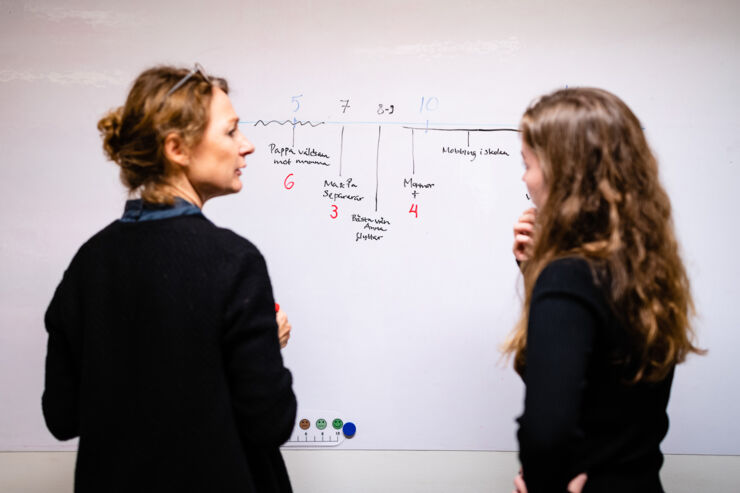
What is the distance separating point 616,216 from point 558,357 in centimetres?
23

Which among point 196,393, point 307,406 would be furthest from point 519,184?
point 196,393

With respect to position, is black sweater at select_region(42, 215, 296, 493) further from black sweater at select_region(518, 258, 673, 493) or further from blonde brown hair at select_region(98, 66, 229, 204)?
black sweater at select_region(518, 258, 673, 493)

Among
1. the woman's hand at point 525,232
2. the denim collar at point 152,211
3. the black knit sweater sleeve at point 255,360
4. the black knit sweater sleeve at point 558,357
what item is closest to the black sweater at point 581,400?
the black knit sweater sleeve at point 558,357

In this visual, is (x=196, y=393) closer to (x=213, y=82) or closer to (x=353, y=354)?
(x=213, y=82)

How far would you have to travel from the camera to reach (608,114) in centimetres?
83

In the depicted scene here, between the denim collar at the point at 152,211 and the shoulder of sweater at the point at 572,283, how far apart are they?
563mm

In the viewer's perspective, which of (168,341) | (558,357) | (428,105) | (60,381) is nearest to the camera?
(558,357)

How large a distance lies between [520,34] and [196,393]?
1.37m

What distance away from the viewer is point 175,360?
846 mm

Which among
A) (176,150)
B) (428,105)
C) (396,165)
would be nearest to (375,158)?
(396,165)

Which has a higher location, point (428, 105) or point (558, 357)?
point (428, 105)

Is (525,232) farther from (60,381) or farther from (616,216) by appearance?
(60,381)

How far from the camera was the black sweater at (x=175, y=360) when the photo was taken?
0.85m

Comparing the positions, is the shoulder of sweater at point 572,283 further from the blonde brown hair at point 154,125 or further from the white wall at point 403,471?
the white wall at point 403,471
